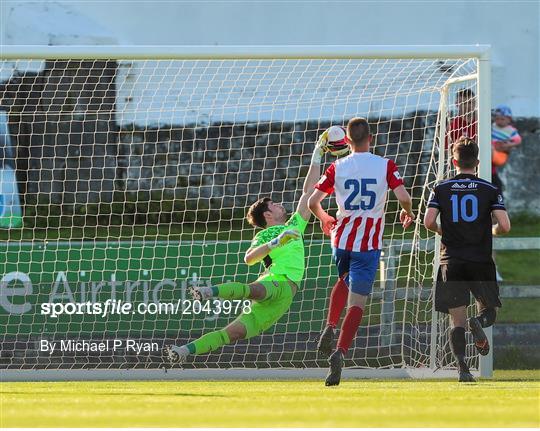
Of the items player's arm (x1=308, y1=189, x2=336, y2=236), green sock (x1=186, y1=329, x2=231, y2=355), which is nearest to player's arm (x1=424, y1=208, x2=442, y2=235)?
player's arm (x1=308, y1=189, x2=336, y2=236)

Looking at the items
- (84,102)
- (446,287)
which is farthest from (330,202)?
(446,287)

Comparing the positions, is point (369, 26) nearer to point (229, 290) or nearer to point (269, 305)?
point (269, 305)

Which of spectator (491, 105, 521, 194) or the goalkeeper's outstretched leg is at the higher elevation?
spectator (491, 105, 521, 194)

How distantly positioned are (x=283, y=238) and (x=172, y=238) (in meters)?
5.86

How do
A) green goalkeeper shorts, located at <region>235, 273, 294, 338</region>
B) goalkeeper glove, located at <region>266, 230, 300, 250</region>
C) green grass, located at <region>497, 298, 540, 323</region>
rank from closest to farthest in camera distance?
goalkeeper glove, located at <region>266, 230, 300, 250</region>, green goalkeeper shorts, located at <region>235, 273, 294, 338</region>, green grass, located at <region>497, 298, 540, 323</region>

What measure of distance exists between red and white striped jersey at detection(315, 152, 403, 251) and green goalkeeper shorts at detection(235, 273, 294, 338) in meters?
1.26

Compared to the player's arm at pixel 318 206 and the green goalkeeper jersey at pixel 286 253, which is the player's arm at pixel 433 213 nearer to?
the player's arm at pixel 318 206

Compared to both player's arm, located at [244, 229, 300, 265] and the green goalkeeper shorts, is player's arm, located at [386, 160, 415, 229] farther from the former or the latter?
the green goalkeeper shorts

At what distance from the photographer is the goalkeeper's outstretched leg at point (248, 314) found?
930 centimetres

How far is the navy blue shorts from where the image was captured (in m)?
8.32

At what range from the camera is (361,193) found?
8422 millimetres

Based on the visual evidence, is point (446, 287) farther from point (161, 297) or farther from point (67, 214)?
point (67, 214)

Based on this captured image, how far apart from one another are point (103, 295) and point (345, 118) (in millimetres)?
6508

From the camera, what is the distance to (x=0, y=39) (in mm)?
17109
